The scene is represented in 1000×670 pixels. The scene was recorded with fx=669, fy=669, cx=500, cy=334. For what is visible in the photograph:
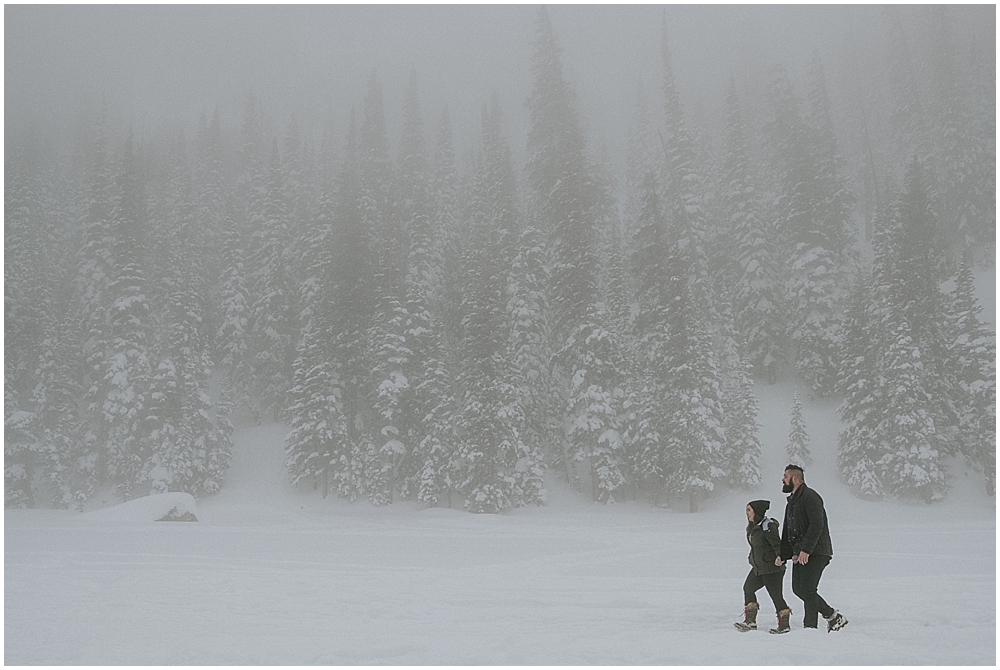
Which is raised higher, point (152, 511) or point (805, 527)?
point (805, 527)

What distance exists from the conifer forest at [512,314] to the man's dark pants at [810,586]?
20852 millimetres

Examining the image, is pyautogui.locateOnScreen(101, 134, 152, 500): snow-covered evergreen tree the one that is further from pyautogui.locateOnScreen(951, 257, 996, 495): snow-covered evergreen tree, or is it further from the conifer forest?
pyautogui.locateOnScreen(951, 257, 996, 495): snow-covered evergreen tree

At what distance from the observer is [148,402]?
1441 inches

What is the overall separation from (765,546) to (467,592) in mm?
5725

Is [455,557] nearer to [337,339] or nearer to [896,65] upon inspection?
[337,339]

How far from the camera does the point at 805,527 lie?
812 cm

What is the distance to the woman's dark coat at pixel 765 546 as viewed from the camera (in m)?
8.13

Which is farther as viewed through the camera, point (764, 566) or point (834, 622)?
point (764, 566)

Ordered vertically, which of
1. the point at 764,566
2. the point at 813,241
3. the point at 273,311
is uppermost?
the point at 813,241

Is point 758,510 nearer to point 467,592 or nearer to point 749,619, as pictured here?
point 749,619

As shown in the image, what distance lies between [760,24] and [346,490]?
8417 cm

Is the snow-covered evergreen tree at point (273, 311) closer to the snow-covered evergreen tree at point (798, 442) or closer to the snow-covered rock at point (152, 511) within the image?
the snow-covered rock at point (152, 511)

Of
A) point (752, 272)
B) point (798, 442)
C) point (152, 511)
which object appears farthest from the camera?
point (752, 272)

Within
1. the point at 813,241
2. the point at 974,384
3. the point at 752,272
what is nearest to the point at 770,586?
the point at 974,384
